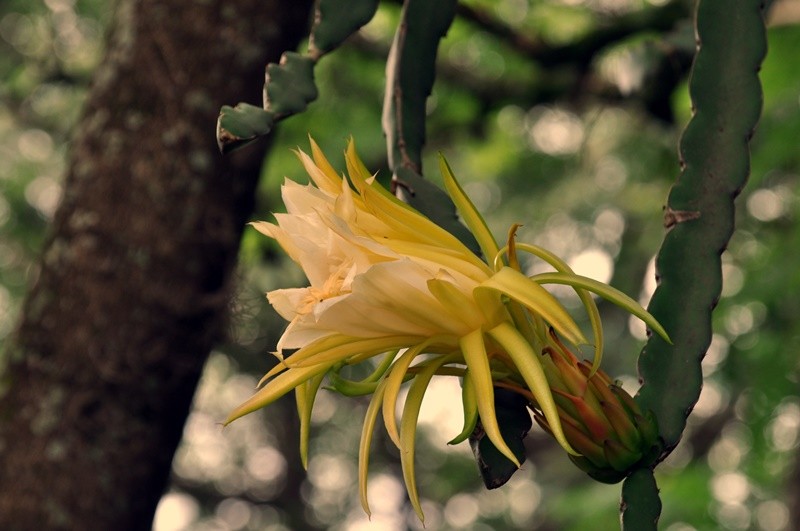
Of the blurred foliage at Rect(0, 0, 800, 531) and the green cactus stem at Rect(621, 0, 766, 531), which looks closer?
the green cactus stem at Rect(621, 0, 766, 531)

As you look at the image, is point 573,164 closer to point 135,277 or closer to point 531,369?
point 135,277

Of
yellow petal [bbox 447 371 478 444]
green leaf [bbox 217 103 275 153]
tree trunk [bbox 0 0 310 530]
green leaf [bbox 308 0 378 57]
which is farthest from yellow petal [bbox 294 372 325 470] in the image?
tree trunk [bbox 0 0 310 530]

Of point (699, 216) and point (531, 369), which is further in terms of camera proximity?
point (699, 216)

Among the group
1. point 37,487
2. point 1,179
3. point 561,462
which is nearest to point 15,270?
point 1,179

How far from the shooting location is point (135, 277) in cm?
145

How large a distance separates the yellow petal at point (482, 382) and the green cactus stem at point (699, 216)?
14cm

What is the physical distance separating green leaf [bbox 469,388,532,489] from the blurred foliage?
77 centimetres

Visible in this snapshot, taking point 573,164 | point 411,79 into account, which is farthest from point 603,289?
point 573,164

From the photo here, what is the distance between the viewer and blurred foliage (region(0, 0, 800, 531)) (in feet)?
8.29

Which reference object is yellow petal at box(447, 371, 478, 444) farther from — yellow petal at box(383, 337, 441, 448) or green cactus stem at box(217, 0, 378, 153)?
green cactus stem at box(217, 0, 378, 153)

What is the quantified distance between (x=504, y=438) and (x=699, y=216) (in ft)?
0.85

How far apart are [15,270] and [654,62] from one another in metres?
4.23

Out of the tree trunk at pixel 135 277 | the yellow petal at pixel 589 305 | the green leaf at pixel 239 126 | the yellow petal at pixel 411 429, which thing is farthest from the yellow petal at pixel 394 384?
the tree trunk at pixel 135 277

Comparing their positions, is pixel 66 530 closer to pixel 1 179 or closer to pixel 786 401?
pixel 786 401
